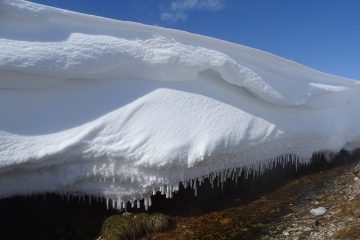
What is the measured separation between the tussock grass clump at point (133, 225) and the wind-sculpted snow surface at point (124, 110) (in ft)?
0.98

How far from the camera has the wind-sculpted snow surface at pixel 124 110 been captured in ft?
18.7

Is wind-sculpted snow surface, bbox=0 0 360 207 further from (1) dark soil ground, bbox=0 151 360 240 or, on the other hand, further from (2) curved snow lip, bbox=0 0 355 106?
(1) dark soil ground, bbox=0 151 360 240

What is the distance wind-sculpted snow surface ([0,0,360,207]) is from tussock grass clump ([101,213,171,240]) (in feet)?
0.98

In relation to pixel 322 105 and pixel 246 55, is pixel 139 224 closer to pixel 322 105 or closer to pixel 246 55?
pixel 246 55

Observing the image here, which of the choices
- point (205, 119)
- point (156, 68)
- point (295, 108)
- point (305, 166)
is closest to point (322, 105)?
point (295, 108)

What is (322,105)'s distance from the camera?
9141 millimetres

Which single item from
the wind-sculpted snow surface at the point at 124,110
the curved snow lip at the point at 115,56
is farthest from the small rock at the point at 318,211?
the curved snow lip at the point at 115,56

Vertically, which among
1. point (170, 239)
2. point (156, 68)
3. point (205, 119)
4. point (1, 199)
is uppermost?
point (156, 68)

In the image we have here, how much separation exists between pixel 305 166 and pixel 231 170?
3047 mm

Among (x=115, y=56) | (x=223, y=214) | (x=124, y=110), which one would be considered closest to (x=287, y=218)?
(x=223, y=214)

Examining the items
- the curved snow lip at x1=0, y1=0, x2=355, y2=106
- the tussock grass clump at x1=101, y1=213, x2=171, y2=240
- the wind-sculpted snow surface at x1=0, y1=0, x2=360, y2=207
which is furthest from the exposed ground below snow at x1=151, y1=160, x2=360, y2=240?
the curved snow lip at x1=0, y1=0, x2=355, y2=106

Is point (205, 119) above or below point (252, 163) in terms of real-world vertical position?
above

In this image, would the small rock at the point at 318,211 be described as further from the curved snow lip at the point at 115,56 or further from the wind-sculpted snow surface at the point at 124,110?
the curved snow lip at the point at 115,56

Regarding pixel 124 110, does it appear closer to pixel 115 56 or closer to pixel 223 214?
pixel 115 56
